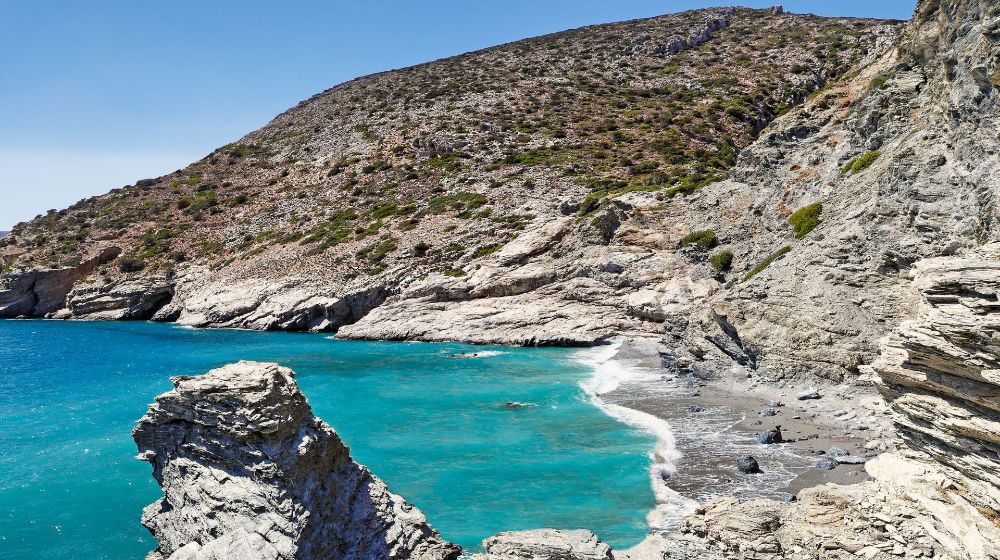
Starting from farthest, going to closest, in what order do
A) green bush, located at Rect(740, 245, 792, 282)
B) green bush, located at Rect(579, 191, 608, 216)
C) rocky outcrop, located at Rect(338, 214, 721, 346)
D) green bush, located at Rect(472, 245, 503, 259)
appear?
green bush, located at Rect(472, 245, 503, 259), green bush, located at Rect(579, 191, 608, 216), rocky outcrop, located at Rect(338, 214, 721, 346), green bush, located at Rect(740, 245, 792, 282)

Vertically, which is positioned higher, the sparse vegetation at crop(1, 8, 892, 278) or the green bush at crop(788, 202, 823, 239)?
the sparse vegetation at crop(1, 8, 892, 278)

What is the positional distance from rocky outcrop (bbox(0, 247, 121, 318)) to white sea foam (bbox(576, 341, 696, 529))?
7461cm

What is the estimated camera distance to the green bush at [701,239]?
49.6 meters

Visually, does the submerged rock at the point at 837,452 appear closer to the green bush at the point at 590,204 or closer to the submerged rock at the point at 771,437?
the submerged rock at the point at 771,437

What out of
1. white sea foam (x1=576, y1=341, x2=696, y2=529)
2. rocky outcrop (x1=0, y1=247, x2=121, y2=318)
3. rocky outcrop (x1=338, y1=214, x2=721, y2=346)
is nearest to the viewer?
white sea foam (x1=576, y1=341, x2=696, y2=529)

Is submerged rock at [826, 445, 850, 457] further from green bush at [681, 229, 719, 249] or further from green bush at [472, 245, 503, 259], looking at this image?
green bush at [472, 245, 503, 259]

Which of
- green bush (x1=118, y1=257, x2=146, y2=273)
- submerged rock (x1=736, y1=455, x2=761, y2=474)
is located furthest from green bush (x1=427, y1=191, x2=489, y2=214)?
submerged rock (x1=736, y1=455, x2=761, y2=474)

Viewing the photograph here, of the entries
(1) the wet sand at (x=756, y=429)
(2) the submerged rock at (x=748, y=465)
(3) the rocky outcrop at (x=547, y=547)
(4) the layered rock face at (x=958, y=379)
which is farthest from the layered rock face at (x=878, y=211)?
(3) the rocky outcrop at (x=547, y=547)

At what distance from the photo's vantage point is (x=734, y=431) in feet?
76.4

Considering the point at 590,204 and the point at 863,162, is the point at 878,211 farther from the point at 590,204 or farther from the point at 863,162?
the point at 590,204

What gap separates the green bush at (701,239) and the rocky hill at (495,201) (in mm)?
200

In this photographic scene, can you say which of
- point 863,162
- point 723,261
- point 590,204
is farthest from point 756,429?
point 590,204

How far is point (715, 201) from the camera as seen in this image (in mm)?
52312

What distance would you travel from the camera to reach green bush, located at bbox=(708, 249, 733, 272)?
47250mm
